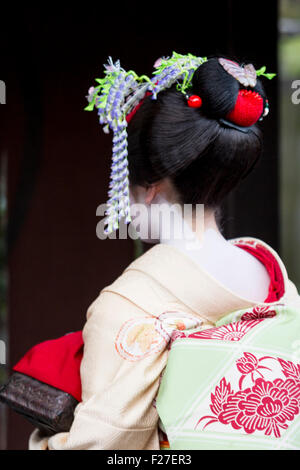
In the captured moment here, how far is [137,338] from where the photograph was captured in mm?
1187

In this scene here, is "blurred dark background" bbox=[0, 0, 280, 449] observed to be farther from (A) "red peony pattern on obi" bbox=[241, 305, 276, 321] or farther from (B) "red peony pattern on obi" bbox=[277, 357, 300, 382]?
(B) "red peony pattern on obi" bbox=[277, 357, 300, 382]

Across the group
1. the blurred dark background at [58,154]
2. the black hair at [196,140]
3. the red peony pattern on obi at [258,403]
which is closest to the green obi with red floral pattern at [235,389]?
the red peony pattern on obi at [258,403]

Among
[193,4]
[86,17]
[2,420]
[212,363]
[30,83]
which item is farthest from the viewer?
[2,420]

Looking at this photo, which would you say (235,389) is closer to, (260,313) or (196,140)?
(260,313)

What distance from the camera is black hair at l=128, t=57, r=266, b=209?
1.23 meters

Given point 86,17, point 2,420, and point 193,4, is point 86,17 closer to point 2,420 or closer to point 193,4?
point 193,4

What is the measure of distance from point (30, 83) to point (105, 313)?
2.30 meters

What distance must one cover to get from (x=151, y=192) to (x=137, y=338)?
334 mm

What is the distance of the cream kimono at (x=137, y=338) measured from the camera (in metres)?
1.14

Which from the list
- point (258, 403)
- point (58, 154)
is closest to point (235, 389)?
point (258, 403)

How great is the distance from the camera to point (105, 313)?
121cm

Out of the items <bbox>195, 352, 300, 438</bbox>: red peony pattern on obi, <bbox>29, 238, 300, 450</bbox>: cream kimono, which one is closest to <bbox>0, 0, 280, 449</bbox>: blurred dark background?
<bbox>29, 238, 300, 450</bbox>: cream kimono

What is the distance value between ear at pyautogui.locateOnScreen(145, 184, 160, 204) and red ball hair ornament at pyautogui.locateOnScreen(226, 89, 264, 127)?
22 centimetres
